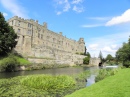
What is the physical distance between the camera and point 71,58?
81.6 metres

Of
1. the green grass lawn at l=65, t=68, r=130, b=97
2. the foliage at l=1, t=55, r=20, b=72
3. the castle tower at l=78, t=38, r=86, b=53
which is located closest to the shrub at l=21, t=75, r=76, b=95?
the green grass lawn at l=65, t=68, r=130, b=97

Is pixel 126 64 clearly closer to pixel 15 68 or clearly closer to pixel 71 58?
pixel 15 68

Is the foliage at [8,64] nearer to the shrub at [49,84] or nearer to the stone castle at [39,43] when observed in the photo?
the stone castle at [39,43]

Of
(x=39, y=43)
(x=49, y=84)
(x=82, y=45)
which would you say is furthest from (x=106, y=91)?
(x=82, y=45)

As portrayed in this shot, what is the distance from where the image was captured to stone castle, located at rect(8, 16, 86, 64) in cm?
6077

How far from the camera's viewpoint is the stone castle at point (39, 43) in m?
60.8

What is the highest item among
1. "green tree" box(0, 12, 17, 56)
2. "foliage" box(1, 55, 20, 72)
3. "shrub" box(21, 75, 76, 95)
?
"green tree" box(0, 12, 17, 56)

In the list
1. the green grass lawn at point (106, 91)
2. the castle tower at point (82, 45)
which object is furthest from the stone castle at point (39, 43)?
the green grass lawn at point (106, 91)

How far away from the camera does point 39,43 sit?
76.9 meters

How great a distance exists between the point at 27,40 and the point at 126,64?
39.3 m

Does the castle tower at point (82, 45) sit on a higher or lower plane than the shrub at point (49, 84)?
higher

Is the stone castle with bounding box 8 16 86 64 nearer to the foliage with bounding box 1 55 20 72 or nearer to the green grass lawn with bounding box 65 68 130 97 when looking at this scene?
the foliage with bounding box 1 55 20 72

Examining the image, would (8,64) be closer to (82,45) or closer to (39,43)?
(39,43)

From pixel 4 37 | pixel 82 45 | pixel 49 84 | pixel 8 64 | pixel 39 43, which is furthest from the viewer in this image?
pixel 82 45
